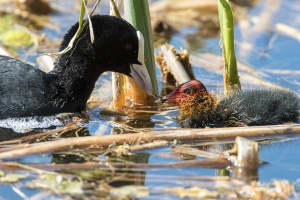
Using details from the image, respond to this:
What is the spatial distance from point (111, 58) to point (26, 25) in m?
2.76

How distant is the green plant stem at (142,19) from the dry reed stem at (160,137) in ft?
3.58

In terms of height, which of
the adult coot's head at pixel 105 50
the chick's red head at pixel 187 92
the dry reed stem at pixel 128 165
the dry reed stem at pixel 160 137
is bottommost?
the dry reed stem at pixel 128 165

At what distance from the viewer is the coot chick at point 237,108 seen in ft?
18.1

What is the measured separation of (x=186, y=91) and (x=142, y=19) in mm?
632

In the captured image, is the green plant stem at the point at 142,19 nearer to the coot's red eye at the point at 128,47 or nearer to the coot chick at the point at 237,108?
the coot's red eye at the point at 128,47

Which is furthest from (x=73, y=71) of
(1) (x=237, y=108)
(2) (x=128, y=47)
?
(1) (x=237, y=108)

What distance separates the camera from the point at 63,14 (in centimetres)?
881

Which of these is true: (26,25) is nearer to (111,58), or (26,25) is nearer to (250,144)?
(111,58)

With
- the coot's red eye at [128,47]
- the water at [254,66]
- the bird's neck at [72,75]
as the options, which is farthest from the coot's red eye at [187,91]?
the bird's neck at [72,75]

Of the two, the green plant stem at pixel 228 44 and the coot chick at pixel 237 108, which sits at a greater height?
the green plant stem at pixel 228 44

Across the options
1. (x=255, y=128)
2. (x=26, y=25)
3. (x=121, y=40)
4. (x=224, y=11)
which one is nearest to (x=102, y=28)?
(x=121, y=40)

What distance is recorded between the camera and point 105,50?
576 cm

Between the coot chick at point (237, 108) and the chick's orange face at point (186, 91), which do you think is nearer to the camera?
the coot chick at point (237, 108)

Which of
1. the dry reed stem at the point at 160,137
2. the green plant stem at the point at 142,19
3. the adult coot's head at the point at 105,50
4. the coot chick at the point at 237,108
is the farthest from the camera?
the green plant stem at the point at 142,19
